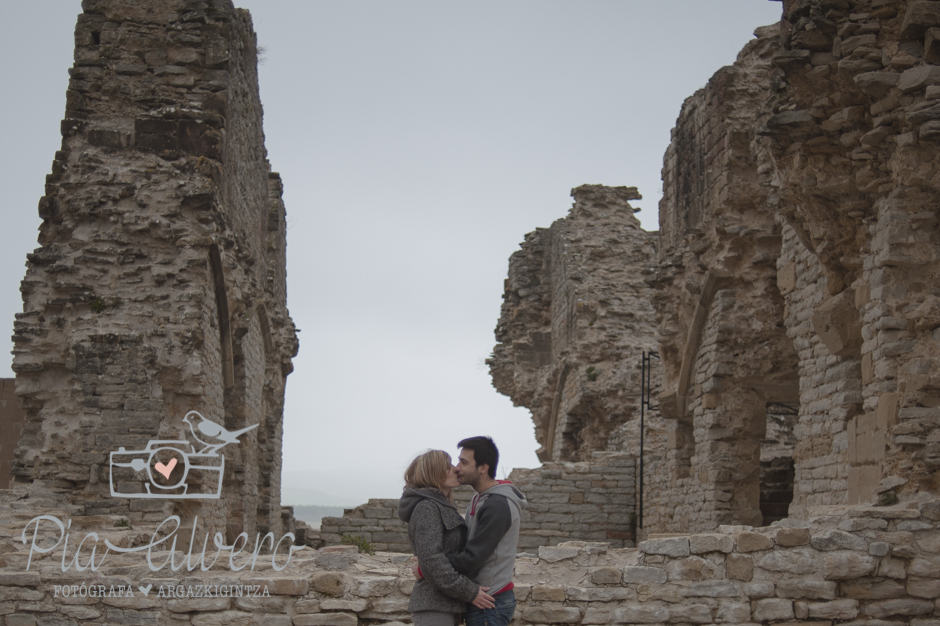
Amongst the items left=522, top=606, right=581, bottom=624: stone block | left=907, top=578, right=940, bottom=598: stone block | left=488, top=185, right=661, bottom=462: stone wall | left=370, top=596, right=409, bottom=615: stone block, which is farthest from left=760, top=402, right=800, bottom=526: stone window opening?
left=370, top=596, right=409, bottom=615: stone block

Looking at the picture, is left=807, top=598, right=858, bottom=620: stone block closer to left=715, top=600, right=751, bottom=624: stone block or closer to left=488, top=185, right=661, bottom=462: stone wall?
left=715, top=600, right=751, bottom=624: stone block

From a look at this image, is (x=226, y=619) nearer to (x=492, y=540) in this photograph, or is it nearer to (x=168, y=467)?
(x=492, y=540)

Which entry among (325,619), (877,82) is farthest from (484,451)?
(877,82)

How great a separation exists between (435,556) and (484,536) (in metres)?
0.23

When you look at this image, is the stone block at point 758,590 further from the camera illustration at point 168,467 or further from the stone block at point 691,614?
the camera illustration at point 168,467

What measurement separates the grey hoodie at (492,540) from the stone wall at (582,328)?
10.9 m

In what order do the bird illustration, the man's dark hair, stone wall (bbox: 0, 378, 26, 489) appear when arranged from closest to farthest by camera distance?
the man's dark hair
the bird illustration
stone wall (bbox: 0, 378, 26, 489)

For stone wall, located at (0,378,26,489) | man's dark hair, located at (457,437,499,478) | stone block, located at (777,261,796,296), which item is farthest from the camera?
stone wall, located at (0,378,26,489)

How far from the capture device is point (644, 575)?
218 inches

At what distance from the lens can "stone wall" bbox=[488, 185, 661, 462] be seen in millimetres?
16656

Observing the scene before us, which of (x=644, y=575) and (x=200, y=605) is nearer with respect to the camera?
(x=200, y=605)

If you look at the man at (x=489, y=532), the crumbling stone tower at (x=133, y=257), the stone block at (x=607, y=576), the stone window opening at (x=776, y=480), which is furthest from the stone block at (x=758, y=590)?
the stone window opening at (x=776, y=480)

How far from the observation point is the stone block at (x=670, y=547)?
219 inches

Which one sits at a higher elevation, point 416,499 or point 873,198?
point 873,198
